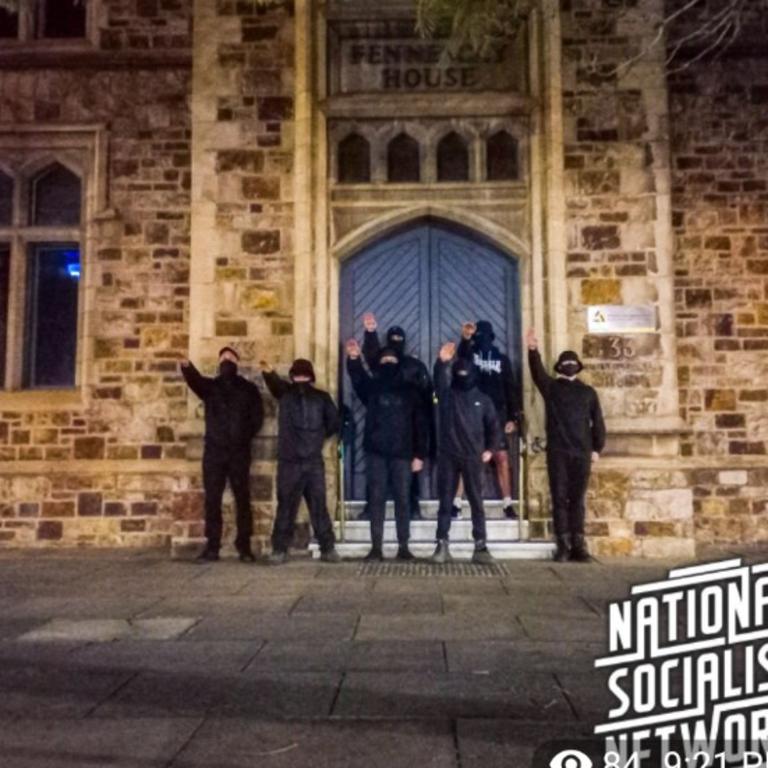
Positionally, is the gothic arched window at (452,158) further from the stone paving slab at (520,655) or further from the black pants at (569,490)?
the stone paving slab at (520,655)

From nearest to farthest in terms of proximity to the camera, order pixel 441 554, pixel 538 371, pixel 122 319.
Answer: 1. pixel 441 554
2. pixel 538 371
3. pixel 122 319

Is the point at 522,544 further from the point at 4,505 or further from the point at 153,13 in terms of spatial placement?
the point at 153,13

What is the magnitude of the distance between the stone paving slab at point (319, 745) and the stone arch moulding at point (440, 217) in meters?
6.49

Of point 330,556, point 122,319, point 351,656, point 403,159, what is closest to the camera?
point 351,656

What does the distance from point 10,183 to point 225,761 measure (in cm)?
846

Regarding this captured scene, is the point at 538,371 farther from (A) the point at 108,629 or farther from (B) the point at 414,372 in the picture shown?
(A) the point at 108,629

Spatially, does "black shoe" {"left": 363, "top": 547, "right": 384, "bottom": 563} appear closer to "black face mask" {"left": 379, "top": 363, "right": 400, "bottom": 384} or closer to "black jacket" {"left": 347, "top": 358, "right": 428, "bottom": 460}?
"black jacket" {"left": 347, "top": 358, "right": 428, "bottom": 460}

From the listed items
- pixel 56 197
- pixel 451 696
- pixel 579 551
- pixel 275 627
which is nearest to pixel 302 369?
pixel 579 551

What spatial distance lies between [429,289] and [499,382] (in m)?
1.41

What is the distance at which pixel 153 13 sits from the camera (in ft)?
32.1

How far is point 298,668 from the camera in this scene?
4254mm

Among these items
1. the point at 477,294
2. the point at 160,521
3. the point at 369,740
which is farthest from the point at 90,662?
the point at 477,294

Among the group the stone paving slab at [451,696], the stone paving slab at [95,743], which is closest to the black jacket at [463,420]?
the stone paving slab at [451,696]

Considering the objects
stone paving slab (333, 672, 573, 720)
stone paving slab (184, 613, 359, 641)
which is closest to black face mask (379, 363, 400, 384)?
stone paving slab (184, 613, 359, 641)
